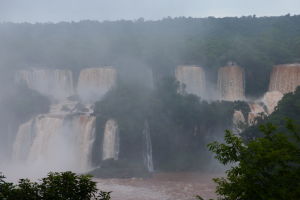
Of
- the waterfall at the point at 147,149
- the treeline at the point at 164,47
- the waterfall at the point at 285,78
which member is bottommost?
the waterfall at the point at 147,149

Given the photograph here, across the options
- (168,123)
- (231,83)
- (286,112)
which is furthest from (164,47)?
(286,112)

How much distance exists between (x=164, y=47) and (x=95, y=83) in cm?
833

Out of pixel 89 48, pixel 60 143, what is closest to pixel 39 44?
pixel 89 48

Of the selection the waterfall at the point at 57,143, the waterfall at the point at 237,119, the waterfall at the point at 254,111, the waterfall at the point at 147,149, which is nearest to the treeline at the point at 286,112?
the waterfall at the point at 254,111

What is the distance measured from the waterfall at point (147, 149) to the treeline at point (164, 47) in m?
8.69

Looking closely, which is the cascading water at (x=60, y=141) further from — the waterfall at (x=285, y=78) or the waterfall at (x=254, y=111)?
the waterfall at (x=285, y=78)

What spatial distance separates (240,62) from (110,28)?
2549 cm

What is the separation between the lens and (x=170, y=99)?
109 ft

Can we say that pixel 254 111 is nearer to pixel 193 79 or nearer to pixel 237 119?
pixel 237 119

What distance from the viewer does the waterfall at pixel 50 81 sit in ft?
126

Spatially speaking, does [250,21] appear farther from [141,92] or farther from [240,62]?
[141,92]

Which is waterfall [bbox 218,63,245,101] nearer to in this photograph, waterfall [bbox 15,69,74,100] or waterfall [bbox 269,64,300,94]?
waterfall [bbox 269,64,300,94]

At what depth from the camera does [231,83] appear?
36188mm

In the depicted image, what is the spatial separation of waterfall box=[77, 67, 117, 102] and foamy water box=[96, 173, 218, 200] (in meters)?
10.9
